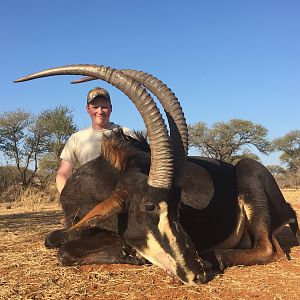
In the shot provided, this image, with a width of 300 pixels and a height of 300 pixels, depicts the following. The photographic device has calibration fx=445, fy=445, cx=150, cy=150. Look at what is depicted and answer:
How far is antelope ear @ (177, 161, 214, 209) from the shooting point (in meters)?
5.24

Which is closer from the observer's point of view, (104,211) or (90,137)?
(104,211)

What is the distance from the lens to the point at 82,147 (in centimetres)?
659

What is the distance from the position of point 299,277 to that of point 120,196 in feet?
6.00

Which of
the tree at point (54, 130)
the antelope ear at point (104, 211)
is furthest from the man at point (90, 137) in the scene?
the tree at point (54, 130)

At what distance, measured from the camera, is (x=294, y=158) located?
43.1 metres

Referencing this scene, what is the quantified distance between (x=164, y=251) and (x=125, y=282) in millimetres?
431

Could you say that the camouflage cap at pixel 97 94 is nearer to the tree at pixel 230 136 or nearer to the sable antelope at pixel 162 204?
the sable antelope at pixel 162 204

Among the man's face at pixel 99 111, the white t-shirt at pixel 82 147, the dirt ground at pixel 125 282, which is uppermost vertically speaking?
the man's face at pixel 99 111

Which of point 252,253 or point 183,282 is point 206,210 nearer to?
point 252,253

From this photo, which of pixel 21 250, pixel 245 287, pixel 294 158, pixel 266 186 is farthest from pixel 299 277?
pixel 294 158

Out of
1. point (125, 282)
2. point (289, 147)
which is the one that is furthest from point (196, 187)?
point (289, 147)

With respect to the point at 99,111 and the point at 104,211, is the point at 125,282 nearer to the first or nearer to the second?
the point at 104,211

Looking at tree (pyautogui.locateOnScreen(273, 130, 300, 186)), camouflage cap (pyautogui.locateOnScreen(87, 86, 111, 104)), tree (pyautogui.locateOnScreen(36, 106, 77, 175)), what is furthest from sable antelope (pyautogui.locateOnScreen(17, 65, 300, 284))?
tree (pyautogui.locateOnScreen(273, 130, 300, 186))

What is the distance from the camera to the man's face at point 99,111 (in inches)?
263
